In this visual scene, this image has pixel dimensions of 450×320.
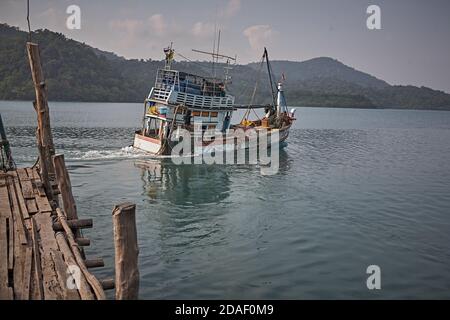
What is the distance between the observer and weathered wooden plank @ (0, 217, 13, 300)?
666 cm

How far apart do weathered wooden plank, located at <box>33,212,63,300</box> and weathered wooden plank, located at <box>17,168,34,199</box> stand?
82.7 inches

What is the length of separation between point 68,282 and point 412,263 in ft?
39.8

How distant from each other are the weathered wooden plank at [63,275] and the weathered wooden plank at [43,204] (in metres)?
3.34

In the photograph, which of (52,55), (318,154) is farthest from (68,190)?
(52,55)

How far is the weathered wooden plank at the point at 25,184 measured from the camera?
12.7 m

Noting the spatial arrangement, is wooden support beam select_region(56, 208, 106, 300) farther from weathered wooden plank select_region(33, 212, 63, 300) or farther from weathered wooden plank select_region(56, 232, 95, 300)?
weathered wooden plank select_region(33, 212, 63, 300)

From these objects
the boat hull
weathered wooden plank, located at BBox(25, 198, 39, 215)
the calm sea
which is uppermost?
the boat hull

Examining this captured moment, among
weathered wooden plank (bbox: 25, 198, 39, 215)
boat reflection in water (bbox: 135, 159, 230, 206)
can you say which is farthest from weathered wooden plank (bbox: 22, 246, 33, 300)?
boat reflection in water (bbox: 135, 159, 230, 206)

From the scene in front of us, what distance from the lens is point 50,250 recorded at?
8.69 metres

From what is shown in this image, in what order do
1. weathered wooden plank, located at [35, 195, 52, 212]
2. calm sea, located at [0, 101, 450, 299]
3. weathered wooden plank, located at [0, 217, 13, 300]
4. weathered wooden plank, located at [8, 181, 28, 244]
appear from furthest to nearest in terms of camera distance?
calm sea, located at [0, 101, 450, 299] → weathered wooden plank, located at [35, 195, 52, 212] → weathered wooden plank, located at [8, 181, 28, 244] → weathered wooden plank, located at [0, 217, 13, 300]

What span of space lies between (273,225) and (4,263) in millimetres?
11894

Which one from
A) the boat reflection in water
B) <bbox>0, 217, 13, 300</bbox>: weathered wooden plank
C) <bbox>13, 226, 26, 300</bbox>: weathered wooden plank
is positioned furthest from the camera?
the boat reflection in water
